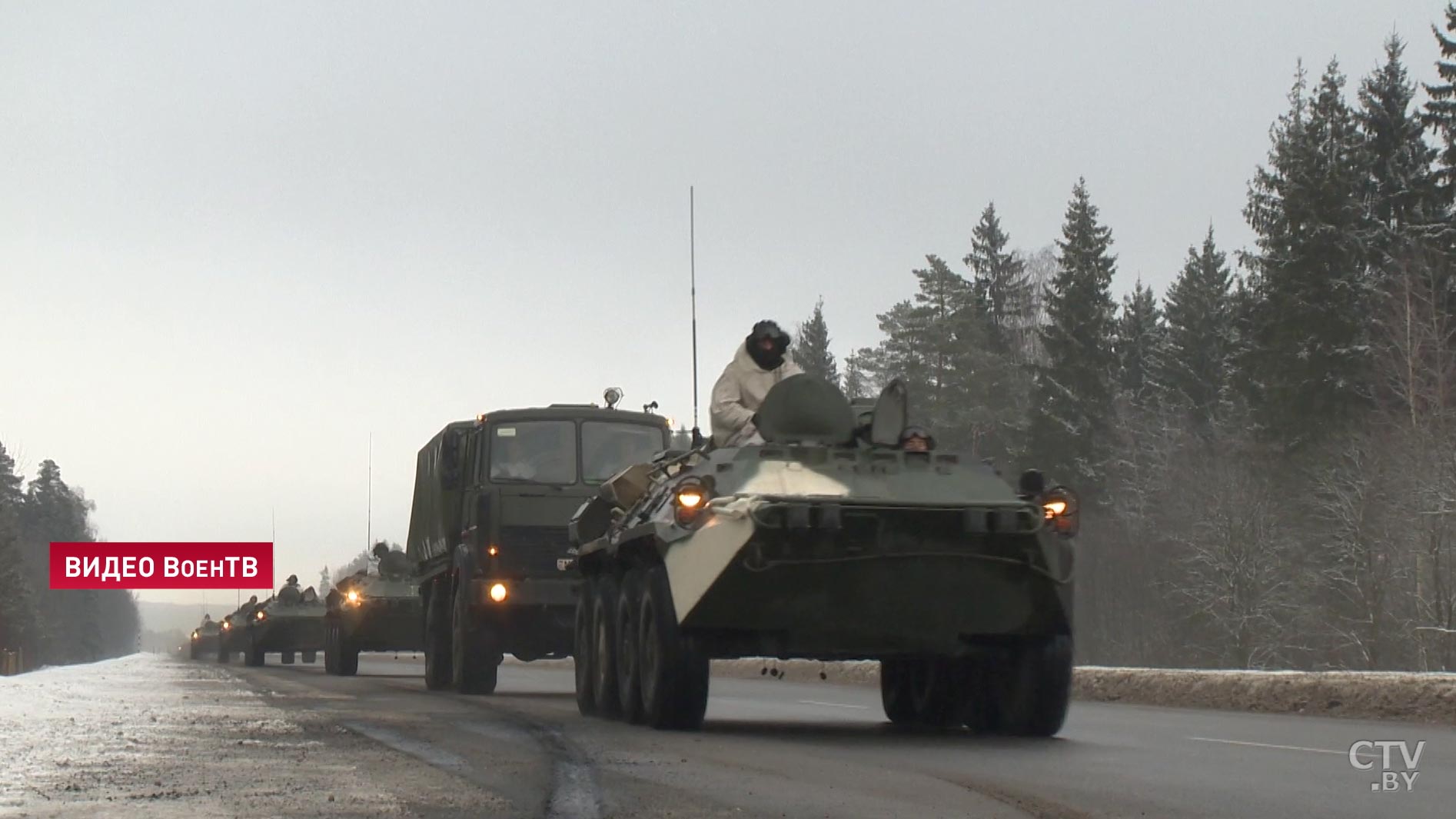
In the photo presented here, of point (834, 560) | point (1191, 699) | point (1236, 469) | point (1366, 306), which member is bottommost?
point (1191, 699)

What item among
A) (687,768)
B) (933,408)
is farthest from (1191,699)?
(933,408)

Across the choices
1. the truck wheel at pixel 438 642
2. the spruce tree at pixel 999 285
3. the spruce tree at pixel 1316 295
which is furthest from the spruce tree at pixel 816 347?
the truck wheel at pixel 438 642

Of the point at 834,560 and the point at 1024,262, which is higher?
the point at 1024,262

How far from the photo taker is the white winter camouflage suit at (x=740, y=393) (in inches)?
565

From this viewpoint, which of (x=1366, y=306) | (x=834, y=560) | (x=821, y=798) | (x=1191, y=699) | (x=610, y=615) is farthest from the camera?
(x=1366, y=306)

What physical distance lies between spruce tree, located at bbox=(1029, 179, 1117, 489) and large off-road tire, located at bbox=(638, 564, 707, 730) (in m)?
63.8

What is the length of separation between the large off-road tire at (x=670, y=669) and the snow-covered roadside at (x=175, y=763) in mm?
2053

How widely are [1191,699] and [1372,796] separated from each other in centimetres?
1092

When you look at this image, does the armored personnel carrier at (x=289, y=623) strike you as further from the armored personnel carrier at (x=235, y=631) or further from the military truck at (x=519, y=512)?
the military truck at (x=519, y=512)

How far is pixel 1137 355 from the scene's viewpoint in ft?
278

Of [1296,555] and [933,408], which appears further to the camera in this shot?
[933,408]

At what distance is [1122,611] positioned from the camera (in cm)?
7388

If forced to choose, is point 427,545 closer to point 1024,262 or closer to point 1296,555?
point 1296,555

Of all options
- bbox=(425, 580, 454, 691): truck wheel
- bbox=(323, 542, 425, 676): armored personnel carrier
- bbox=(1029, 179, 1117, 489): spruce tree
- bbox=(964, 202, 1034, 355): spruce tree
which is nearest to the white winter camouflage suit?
bbox=(425, 580, 454, 691): truck wheel
